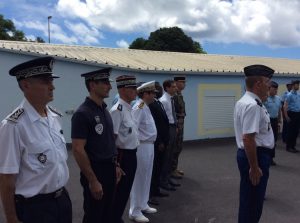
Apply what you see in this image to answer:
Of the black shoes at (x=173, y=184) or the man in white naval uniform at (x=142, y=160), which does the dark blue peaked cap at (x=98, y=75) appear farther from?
→ the black shoes at (x=173, y=184)

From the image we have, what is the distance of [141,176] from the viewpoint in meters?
5.51

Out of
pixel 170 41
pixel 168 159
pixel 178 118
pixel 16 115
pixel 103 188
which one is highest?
pixel 170 41

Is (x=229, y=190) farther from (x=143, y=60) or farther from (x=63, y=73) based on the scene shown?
(x=143, y=60)

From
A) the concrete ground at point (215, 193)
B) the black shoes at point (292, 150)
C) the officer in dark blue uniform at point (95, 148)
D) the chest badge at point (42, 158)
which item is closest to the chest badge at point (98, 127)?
the officer in dark blue uniform at point (95, 148)

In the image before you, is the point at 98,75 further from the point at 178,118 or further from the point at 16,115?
the point at 178,118

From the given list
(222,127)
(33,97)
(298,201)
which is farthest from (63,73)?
(33,97)

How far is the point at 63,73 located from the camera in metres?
11.5

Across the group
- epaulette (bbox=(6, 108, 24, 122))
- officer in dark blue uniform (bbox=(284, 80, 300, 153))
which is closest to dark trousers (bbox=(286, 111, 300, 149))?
officer in dark blue uniform (bbox=(284, 80, 300, 153))

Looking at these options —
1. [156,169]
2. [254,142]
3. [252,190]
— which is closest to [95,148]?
[254,142]

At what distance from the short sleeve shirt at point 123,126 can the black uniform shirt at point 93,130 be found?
573mm

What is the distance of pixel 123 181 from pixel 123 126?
2.16 ft

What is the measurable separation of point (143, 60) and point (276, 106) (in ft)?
19.8

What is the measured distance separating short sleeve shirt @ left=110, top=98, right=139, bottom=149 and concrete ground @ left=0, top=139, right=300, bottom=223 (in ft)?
4.67

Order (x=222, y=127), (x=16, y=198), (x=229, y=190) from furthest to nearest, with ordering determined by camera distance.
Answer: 1. (x=222, y=127)
2. (x=229, y=190)
3. (x=16, y=198)
